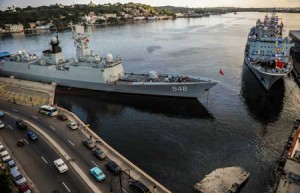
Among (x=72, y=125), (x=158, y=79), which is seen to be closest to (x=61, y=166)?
(x=72, y=125)

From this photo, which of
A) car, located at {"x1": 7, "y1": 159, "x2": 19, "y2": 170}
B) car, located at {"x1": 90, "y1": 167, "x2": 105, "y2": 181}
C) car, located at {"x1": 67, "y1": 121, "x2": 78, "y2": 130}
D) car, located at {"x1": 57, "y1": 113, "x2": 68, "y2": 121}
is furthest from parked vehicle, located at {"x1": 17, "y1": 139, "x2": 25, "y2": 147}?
car, located at {"x1": 90, "y1": 167, "x2": 105, "y2": 181}

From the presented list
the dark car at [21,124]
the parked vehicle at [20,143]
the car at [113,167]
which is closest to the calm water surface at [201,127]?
the car at [113,167]

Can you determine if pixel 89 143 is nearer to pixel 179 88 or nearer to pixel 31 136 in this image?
pixel 31 136

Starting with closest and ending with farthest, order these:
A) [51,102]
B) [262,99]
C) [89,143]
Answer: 1. [89,143]
2. [51,102]
3. [262,99]

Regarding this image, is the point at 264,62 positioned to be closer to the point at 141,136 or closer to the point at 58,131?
the point at 141,136

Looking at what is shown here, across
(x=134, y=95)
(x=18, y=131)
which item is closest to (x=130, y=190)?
(x=18, y=131)

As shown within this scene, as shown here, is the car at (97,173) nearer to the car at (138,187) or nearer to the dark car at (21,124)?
the car at (138,187)

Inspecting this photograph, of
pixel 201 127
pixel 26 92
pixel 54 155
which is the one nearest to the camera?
pixel 54 155
